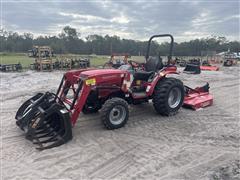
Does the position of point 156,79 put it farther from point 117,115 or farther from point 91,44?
point 91,44

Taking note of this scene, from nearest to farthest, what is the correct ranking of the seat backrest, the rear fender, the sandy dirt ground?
the sandy dirt ground, the rear fender, the seat backrest

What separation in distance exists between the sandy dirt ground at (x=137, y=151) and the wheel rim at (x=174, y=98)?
32 cm

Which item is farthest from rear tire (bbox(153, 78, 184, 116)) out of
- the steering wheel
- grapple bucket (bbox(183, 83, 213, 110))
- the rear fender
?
the steering wheel

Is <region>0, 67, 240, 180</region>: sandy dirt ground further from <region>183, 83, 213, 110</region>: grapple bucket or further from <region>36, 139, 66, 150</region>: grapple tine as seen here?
<region>183, 83, 213, 110</region>: grapple bucket

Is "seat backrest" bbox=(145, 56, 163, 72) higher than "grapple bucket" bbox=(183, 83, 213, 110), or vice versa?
"seat backrest" bbox=(145, 56, 163, 72)

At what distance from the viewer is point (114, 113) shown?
4941 mm

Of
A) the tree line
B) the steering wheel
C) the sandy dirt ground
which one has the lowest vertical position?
the sandy dirt ground

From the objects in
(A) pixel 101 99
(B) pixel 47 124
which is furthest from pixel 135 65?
(B) pixel 47 124

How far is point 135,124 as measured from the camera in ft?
17.5

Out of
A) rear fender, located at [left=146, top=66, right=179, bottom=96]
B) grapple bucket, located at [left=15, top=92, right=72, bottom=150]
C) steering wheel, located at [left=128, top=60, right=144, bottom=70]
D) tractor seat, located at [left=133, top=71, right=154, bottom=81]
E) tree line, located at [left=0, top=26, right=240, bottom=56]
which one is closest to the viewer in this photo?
grapple bucket, located at [left=15, top=92, right=72, bottom=150]

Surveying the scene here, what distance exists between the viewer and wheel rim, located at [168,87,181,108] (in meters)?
6.03

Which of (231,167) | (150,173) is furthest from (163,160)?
(231,167)

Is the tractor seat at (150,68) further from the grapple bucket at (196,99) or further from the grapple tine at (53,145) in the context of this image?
the grapple tine at (53,145)

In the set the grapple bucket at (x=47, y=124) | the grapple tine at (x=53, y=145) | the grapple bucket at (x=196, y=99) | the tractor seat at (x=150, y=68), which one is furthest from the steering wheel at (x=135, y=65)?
the grapple tine at (x=53, y=145)
